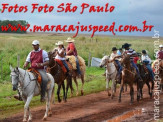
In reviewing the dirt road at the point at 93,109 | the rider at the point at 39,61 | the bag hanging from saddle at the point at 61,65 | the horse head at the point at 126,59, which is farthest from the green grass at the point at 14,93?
the horse head at the point at 126,59

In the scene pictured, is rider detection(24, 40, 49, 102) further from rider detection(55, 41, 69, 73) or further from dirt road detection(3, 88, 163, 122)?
rider detection(55, 41, 69, 73)

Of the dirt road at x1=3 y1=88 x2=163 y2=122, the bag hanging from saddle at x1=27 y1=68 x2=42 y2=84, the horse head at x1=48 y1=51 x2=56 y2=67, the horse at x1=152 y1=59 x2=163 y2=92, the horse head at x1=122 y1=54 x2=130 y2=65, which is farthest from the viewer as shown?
the horse at x1=152 y1=59 x2=163 y2=92

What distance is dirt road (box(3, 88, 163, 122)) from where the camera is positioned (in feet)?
41.3

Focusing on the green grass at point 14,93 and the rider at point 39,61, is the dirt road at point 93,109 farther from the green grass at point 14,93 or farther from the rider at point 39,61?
the rider at point 39,61

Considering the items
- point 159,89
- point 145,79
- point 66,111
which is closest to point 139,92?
point 145,79

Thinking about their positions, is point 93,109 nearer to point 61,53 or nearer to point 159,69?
point 61,53

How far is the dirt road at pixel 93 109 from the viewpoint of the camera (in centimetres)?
1260

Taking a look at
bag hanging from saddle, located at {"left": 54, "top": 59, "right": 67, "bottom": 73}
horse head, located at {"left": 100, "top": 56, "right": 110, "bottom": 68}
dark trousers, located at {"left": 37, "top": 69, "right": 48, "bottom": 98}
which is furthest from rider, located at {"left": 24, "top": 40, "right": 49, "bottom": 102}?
horse head, located at {"left": 100, "top": 56, "right": 110, "bottom": 68}

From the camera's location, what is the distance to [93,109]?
14695 mm

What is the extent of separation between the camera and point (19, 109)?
14.8m

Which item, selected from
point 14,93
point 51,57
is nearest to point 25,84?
point 51,57

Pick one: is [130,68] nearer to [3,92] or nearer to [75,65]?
[75,65]

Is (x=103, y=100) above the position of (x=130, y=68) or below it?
below

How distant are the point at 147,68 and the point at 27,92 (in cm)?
902
